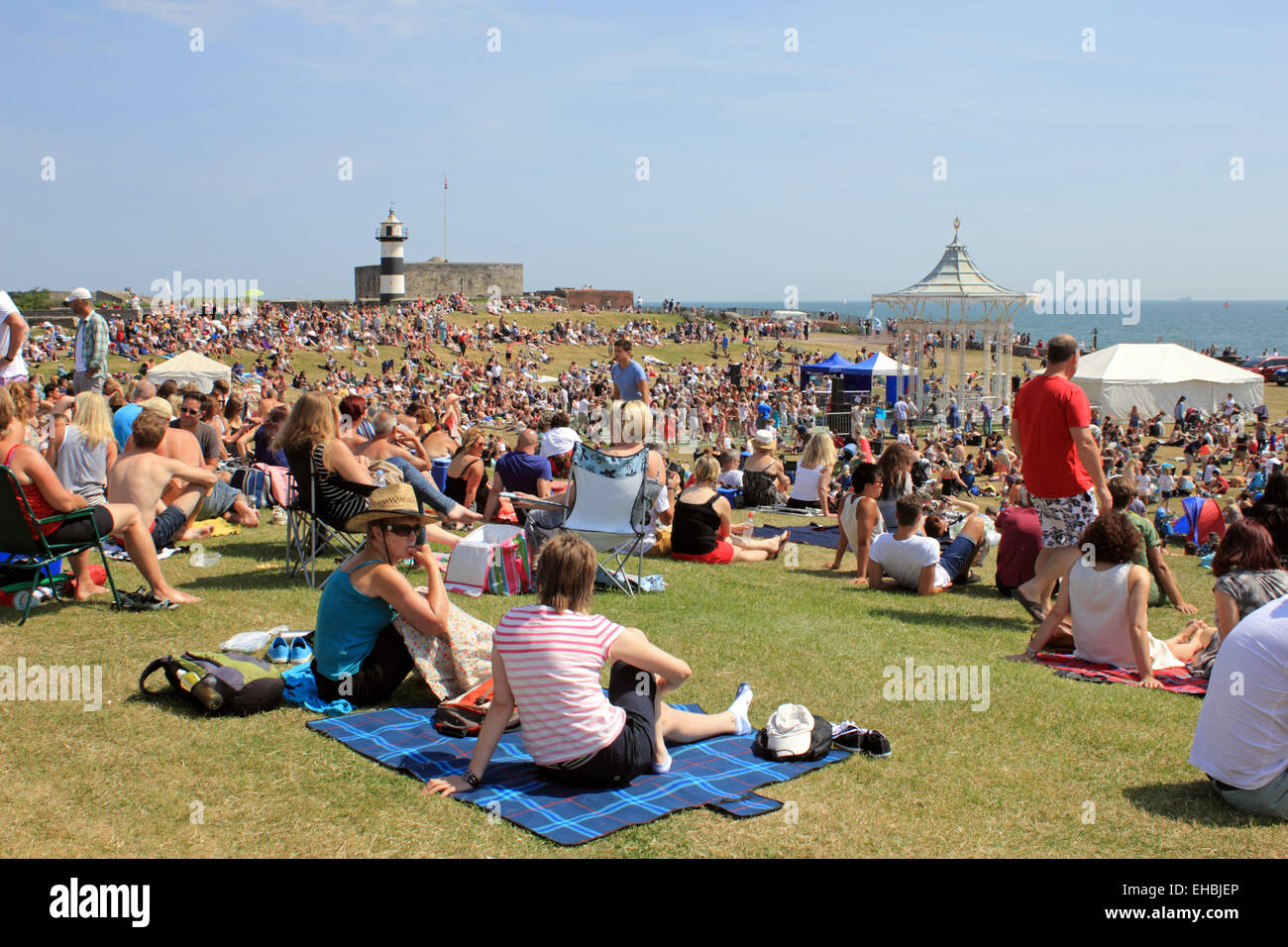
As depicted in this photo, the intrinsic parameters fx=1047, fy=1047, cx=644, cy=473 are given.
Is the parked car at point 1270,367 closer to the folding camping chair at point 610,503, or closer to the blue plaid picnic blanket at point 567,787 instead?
the folding camping chair at point 610,503

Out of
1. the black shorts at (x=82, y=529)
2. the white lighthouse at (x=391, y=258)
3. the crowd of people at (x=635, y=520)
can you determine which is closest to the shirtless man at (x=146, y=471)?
the crowd of people at (x=635, y=520)

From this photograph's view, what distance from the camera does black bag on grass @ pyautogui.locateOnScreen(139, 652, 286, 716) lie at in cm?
479

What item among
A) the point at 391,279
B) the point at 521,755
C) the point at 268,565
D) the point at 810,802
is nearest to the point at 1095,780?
the point at 810,802

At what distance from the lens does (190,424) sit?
31.4ft

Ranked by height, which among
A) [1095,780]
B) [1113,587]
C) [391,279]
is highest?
[391,279]

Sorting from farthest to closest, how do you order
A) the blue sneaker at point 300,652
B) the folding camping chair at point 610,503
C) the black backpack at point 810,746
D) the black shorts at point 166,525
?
the black shorts at point 166,525
the folding camping chair at point 610,503
the blue sneaker at point 300,652
the black backpack at point 810,746

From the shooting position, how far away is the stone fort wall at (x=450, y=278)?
212 ft

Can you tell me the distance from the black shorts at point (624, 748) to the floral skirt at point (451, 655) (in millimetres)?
1003

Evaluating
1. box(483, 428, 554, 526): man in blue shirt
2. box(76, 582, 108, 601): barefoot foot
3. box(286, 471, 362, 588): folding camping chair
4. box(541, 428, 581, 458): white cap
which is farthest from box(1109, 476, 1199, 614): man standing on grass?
box(76, 582, 108, 601): barefoot foot

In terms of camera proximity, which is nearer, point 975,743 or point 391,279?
point 975,743

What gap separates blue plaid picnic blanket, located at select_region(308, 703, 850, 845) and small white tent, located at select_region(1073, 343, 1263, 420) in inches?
1162

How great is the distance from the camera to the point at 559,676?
12.6ft
